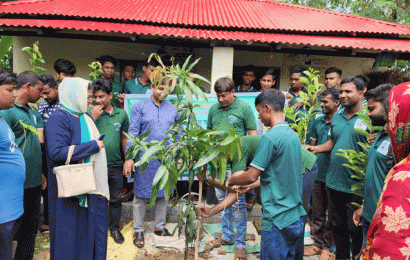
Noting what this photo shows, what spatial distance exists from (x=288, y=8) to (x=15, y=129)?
758 cm

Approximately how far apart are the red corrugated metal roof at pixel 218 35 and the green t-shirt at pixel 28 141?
2735mm

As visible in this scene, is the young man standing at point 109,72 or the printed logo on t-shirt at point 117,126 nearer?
the printed logo on t-shirt at point 117,126

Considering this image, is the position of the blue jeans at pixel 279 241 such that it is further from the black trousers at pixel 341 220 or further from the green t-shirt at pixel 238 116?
the green t-shirt at pixel 238 116

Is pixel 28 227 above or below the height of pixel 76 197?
below

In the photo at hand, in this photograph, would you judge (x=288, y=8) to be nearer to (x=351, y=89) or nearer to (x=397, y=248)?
(x=351, y=89)

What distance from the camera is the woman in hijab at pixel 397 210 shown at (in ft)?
3.34

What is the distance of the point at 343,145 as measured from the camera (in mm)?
3258

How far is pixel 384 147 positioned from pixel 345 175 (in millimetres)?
857

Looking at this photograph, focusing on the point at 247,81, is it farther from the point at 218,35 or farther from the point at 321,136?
the point at 321,136

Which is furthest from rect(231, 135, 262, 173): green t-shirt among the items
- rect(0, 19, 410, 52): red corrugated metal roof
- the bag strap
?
rect(0, 19, 410, 52): red corrugated metal roof

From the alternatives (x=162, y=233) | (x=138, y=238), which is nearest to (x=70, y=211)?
(x=138, y=238)

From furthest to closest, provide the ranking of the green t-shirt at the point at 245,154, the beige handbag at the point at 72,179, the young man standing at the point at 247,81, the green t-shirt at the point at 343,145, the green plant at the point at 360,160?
1. the young man standing at the point at 247,81
2. the green t-shirt at the point at 343,145
3. the green plant at the point at 360,160
4. the green t-shirt at the point at 245,154
5. the beige handbag at the point at 72,179

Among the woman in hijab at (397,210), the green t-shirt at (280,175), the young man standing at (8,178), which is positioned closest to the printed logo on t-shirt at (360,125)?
the green t-shirt at (280,175)

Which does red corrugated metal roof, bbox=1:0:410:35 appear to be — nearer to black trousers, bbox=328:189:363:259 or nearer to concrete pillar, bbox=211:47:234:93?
concrete pillar, bbox=211:47:234:93
